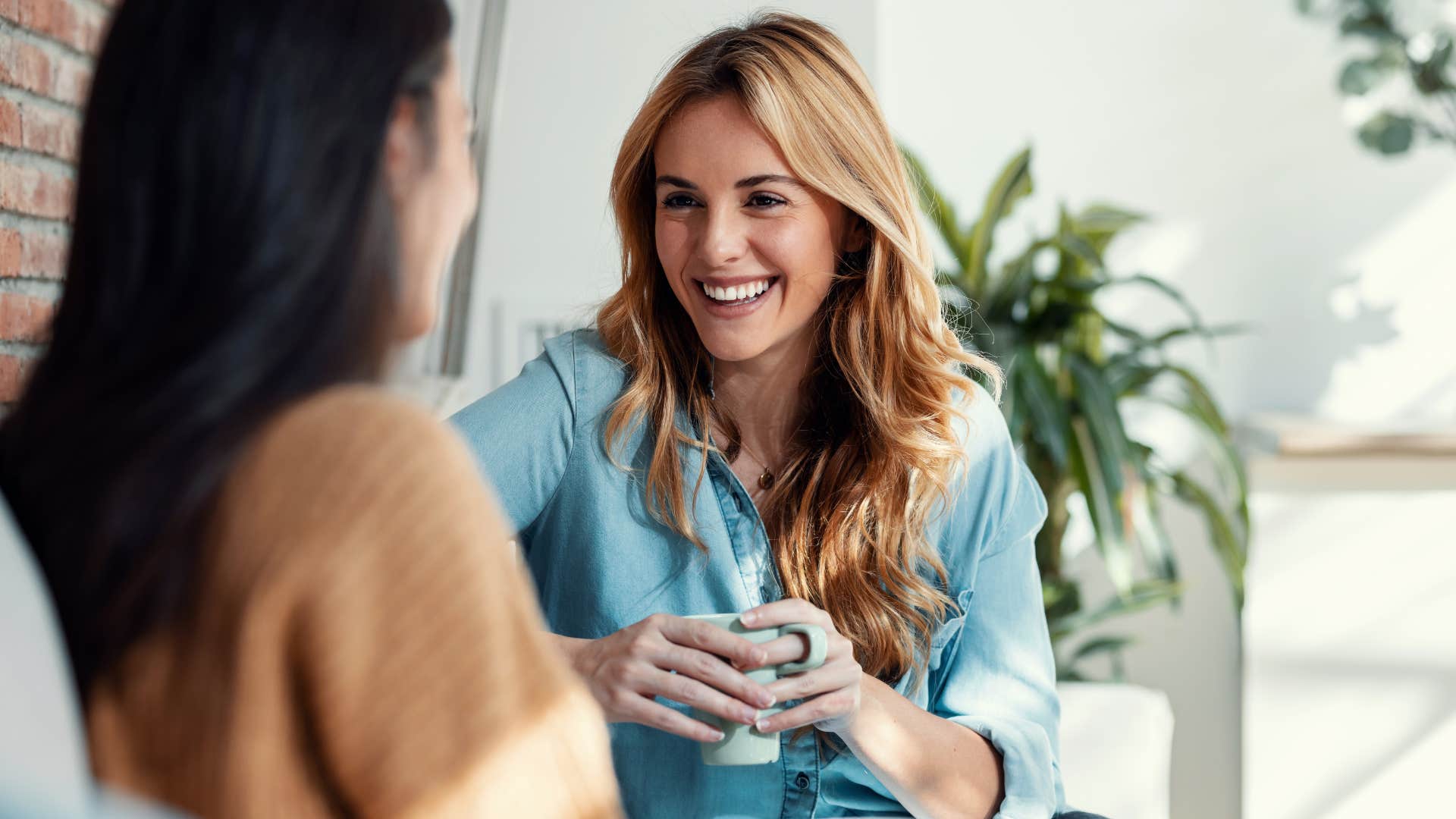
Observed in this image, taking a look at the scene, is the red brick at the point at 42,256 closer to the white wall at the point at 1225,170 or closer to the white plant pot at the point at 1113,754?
the white plant pot at the point at 1113,754

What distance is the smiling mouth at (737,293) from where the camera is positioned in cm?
144

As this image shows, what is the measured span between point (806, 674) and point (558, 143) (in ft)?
6.38

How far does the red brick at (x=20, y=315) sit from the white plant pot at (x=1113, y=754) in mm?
1423

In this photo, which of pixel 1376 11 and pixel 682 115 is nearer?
pixel 682 115

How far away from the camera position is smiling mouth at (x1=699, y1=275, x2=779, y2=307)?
56.6 inches

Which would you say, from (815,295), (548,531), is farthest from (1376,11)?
(548,531)

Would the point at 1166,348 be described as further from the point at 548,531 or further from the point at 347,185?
the point at 347,185

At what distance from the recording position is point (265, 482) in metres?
0.57

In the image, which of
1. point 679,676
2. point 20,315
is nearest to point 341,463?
point 679,676

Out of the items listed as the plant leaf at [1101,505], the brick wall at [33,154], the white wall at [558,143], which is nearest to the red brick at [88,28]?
the brick wall at [33,154]

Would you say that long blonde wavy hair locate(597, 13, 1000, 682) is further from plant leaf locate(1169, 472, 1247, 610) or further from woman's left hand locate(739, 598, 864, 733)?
plant leaf locate(1169, 472, 1247, 610)

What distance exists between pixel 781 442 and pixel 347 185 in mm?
975

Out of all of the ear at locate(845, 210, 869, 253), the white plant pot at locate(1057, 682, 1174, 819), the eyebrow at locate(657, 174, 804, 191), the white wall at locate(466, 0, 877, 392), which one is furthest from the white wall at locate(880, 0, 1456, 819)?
the eyebrow at locate(657, 174, 804, 191)

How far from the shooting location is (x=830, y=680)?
3.69 feet
